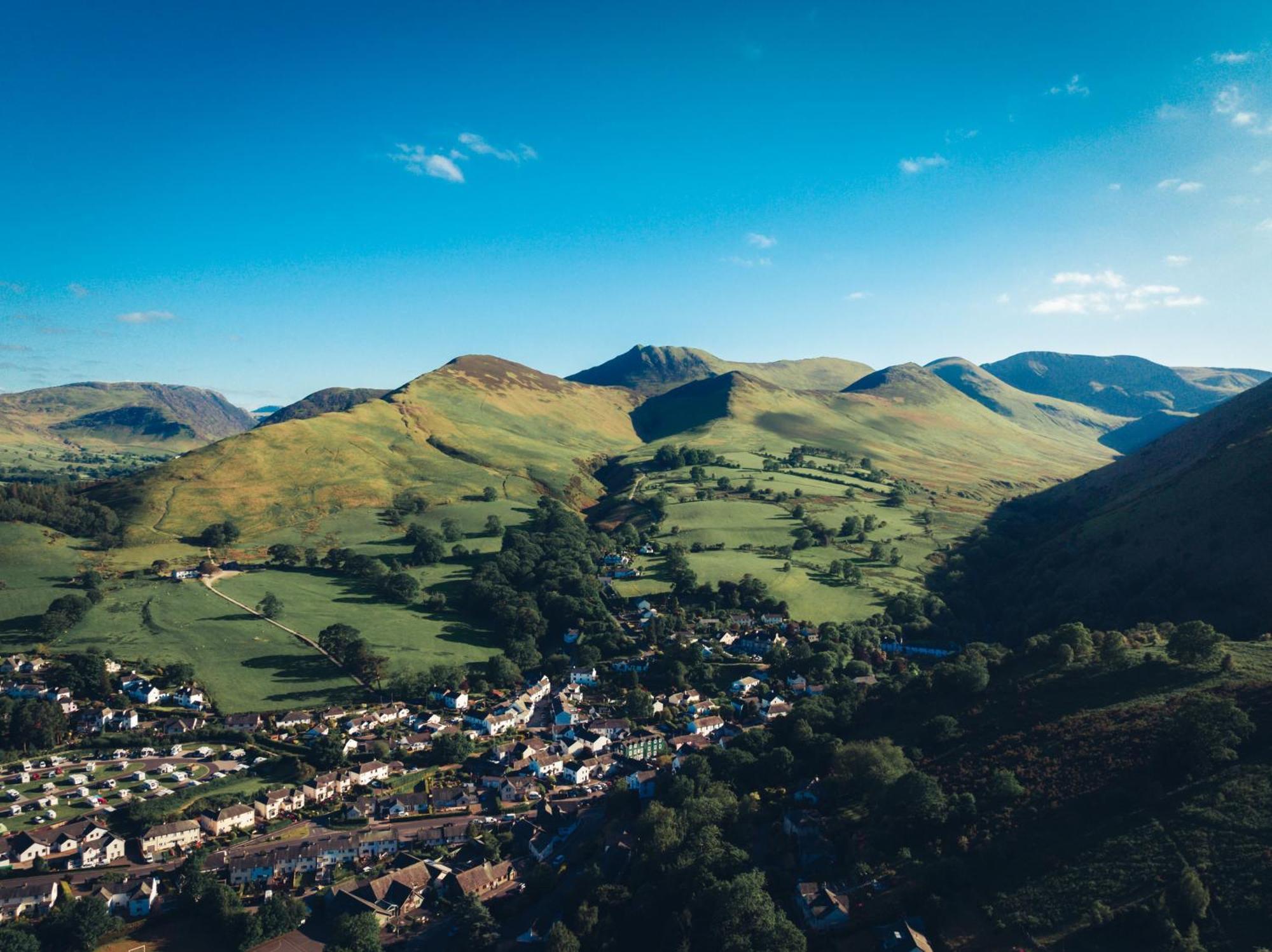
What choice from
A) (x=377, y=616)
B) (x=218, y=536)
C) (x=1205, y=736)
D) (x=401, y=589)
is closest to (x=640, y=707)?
(x=377, y=616)

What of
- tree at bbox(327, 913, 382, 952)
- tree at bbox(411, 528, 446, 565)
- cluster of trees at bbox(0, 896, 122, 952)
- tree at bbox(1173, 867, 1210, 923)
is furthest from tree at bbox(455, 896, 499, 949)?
tree at bbox(411, 528, 446, 565)

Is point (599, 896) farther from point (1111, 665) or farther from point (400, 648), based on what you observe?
point (400, 648)

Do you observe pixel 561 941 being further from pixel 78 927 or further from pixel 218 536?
pixel 218 536

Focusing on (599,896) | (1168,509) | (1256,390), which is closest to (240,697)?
(599,896)

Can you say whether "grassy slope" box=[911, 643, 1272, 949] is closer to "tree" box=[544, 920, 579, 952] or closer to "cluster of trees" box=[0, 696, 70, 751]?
"tree" box=[544, 920, 579, 952]

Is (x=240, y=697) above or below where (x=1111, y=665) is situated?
below

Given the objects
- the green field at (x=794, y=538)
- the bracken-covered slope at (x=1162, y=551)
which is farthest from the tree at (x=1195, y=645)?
the green field at (x=794, y=538)
